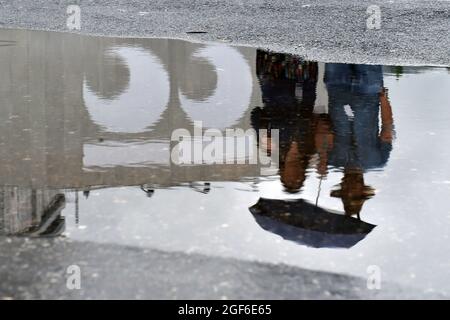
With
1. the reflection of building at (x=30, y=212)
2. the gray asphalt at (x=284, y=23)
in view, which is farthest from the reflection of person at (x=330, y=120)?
the reflection of building at (x=30, y=212)

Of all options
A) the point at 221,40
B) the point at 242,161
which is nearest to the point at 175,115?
the point at 242,161

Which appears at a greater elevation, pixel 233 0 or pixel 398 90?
pixel 233 0

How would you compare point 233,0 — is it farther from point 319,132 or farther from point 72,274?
point 72,274

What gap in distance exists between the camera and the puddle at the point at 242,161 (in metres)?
5.07

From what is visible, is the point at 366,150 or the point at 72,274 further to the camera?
the point at 366,150

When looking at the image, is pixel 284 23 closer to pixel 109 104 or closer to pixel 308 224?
pixel 109 104

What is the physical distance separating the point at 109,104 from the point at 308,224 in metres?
4.26

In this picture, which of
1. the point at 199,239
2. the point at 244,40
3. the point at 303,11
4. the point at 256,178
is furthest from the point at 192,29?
the point at 199,239

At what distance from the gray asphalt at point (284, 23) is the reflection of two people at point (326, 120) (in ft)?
2.63

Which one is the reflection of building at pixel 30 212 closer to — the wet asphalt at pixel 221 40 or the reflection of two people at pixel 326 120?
the wet asphalt at pixel 221 40

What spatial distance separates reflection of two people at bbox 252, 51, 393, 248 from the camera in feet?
21.2

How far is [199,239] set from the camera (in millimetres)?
5020

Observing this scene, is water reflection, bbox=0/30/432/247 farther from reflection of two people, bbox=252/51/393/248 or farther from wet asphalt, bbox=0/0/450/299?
wet asphalt, bbox=0/0/450/299

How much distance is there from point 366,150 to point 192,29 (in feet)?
23.7
